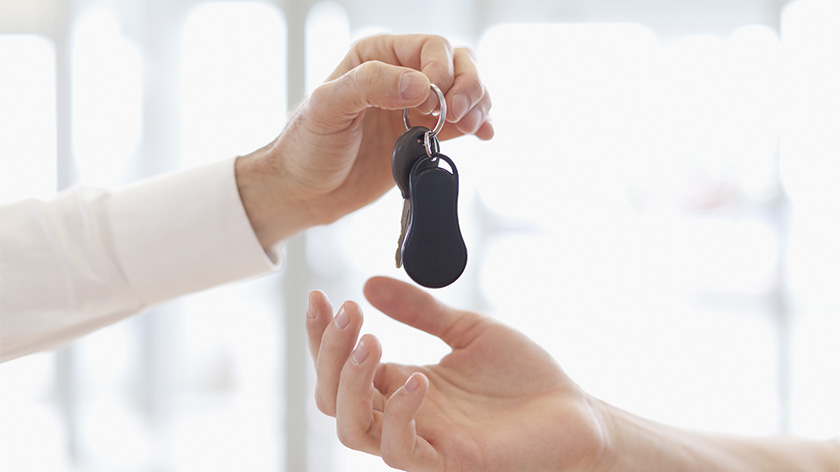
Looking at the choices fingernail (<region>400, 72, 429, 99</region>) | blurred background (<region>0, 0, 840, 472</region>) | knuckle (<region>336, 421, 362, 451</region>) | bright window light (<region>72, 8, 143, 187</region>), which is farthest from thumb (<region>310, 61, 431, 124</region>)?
bright window light (<region>72, 8, 143, 187</region>)

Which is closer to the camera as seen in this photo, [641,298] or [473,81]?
[473,81]

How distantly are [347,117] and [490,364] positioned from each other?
1.40ft

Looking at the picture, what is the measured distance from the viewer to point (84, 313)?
3.29ft

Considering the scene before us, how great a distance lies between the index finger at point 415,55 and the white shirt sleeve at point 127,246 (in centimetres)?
29

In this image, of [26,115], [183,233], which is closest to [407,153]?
[183,233]

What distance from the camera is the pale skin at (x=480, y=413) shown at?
72cm

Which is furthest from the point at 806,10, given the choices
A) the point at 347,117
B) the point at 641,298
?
the point at 347,117

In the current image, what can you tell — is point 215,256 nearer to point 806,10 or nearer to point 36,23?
point 36,23

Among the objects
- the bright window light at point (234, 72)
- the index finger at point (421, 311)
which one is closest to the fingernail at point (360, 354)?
the index finger at point (421, 311)

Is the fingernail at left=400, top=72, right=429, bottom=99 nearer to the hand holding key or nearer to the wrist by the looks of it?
the hand holding key

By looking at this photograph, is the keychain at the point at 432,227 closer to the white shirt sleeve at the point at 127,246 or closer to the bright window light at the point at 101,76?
the white shirt sleeve at the point at 127,246

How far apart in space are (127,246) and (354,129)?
Result: 441 mm

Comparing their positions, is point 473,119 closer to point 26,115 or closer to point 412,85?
point 412,85

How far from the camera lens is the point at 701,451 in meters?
1.00
